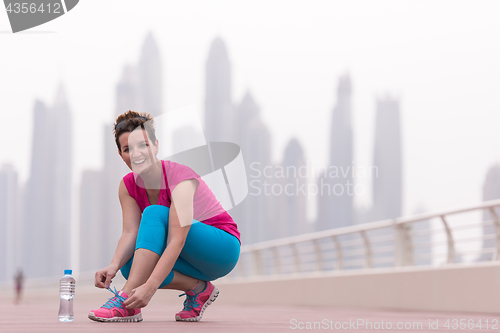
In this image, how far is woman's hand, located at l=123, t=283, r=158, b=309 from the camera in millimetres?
2344

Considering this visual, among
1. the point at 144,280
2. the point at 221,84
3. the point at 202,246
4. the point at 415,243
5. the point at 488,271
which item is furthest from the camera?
the point at 221,84

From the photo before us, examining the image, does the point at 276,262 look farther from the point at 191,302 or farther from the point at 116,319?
the point at 116,319

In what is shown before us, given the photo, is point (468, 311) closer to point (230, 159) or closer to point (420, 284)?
point (420, 284)

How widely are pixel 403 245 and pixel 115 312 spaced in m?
3.96

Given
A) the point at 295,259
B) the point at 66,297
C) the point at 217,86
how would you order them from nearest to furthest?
the point at 66,297
the point at 295,259
the point at 217,86

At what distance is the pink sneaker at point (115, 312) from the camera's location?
2.36 meters

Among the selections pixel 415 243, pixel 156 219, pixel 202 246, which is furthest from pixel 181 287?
pixel 415 243

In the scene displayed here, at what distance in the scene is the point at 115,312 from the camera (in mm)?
2406

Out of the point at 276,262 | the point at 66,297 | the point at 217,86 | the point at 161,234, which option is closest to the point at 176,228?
the point at 161,234

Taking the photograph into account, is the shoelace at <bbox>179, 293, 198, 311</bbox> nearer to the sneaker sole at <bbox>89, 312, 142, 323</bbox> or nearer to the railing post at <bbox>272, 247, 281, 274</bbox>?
the sneaker sole at <bbox>89, 312, 142, 323</bbox>

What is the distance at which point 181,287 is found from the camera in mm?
2730

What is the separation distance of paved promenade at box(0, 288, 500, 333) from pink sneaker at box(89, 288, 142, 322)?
0.05 metres

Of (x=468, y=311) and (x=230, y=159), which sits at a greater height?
(x=230, y=159)

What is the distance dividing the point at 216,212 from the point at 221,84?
79943 mm
